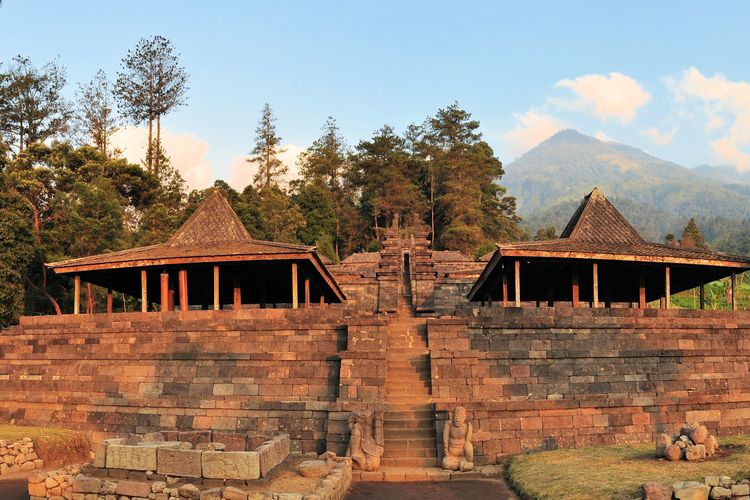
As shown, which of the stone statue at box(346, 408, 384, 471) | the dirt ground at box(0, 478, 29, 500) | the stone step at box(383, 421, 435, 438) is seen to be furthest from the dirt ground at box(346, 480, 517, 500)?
the dirt ground at box(0, 478, 29, 500)

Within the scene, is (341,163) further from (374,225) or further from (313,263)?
(313,263)

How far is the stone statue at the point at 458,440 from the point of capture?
14008 mm

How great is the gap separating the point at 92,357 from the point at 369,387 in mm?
7559

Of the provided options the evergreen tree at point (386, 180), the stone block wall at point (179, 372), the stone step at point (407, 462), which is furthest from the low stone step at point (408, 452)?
the evergreen tree at point (386, 180)

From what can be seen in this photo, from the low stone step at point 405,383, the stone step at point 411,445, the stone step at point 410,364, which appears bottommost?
the stone step at point 411,445

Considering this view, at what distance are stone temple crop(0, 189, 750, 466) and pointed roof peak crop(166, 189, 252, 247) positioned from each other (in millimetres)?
1525

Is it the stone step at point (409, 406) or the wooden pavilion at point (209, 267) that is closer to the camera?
the stone step at point (409, 406)

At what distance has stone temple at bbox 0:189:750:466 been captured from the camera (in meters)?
15.4

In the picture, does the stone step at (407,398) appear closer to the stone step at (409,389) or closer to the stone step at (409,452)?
the stone step at (409,389)

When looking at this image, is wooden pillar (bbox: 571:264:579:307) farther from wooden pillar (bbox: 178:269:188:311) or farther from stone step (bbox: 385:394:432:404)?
wooden pillar (bbox: 178:269:188:311)

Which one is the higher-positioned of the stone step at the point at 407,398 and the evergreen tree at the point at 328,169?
the evergreen tree at the point at 328,169

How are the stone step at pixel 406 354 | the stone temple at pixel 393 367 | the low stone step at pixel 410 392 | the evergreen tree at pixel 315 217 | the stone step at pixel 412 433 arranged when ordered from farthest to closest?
the evergreen tree at pixel 315 217
the stone step at pixel 406 354
the low stone step at pixel 410 392
the stone temple at pixel 393 367
the stone step at pixel 412 433

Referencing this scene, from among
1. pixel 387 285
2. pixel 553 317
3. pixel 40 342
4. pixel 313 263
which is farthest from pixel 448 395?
pixel 387 285

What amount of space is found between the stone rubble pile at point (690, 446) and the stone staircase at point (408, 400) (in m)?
4.35
